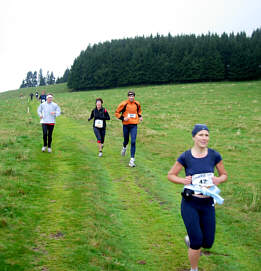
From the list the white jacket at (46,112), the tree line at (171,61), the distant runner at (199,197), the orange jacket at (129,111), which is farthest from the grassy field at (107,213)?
the tree line at (171,61)

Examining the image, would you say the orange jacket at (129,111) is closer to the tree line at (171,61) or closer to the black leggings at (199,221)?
the black leggings at (199,221)

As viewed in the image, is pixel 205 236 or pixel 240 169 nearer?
pixel 205 236

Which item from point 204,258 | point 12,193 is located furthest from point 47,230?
point 204,258

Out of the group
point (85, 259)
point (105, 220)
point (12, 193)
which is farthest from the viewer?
point (12, 193)

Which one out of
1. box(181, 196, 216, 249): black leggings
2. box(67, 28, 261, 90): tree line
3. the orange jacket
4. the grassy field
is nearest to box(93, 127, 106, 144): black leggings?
the grassy field

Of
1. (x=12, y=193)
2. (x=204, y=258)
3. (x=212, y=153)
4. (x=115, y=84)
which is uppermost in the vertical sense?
(x=115, y=84)

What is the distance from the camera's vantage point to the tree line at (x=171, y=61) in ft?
277

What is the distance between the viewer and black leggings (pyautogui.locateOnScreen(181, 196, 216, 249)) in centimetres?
434

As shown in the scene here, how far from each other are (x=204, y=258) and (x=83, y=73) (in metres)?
94.9

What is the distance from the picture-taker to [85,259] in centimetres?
476

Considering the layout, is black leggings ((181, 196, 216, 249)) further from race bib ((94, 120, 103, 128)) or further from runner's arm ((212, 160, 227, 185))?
race bib ((94, 120, 103, 128))

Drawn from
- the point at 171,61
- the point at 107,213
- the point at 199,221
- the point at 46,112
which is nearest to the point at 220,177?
the point at 199,221

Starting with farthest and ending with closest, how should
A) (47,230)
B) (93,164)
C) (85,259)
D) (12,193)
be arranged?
1. (93,164)
2. (12,193)
3. (47,230)
4. (85,259)

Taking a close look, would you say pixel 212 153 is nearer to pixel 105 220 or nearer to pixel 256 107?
pixel 105 220
